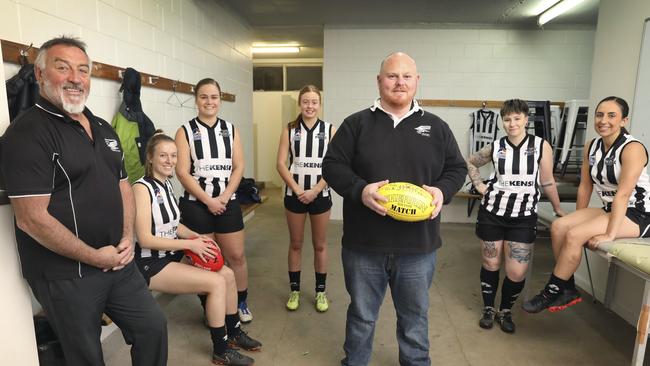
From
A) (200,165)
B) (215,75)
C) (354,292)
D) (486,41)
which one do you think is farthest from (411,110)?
(486,41)

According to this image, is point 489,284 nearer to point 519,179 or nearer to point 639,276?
point 519,179

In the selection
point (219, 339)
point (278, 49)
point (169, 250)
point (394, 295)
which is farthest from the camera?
point (278, 49)

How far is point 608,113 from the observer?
232 centimetres

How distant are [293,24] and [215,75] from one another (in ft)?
5.50

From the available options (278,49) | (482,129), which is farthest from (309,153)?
(278,49)

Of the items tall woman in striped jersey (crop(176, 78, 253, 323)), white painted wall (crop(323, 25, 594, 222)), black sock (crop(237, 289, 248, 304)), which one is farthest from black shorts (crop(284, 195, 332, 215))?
white painted wall (crop(323, 25, 594, 222))

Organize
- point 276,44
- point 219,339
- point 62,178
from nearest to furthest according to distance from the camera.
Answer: point 62,178 → point 219,339 → point 276,44

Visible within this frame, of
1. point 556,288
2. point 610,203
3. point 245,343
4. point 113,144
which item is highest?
point 113,144

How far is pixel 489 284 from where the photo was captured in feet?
8.93

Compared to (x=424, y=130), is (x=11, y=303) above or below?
below

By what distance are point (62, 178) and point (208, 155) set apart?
1025 millimetres

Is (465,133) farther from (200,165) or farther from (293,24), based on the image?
(200,165)

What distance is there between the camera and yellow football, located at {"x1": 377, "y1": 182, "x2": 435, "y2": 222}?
162 centimetres

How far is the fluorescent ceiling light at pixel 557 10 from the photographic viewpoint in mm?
4109
